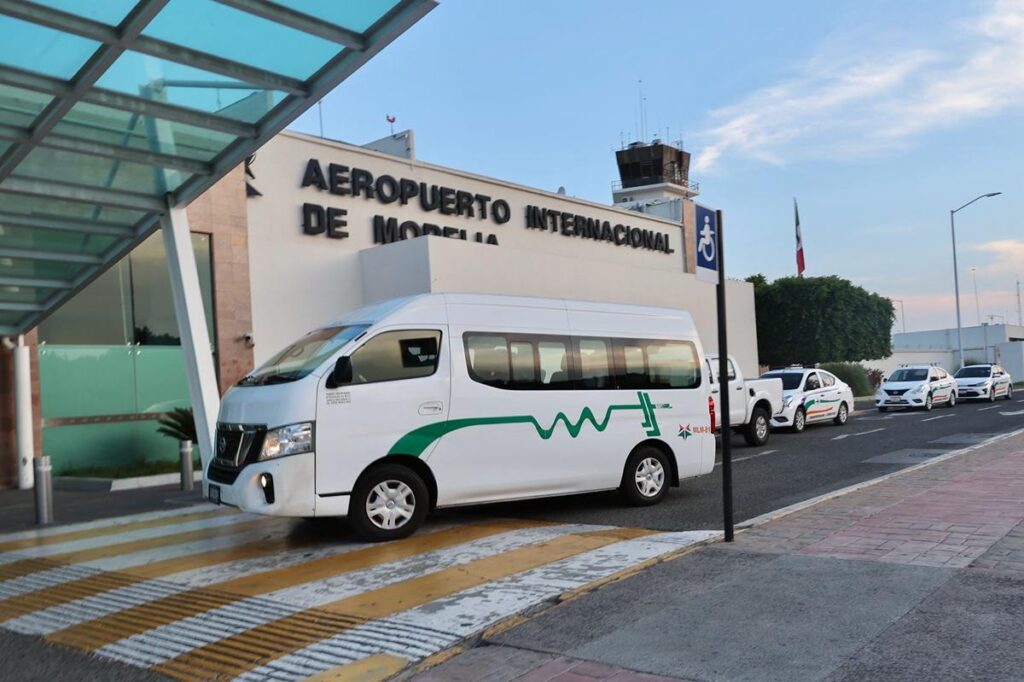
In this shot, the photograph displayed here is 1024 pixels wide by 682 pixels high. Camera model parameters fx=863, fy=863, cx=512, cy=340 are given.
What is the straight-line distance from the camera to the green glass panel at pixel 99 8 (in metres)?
7.76

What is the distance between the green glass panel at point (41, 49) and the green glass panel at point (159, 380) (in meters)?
10.2

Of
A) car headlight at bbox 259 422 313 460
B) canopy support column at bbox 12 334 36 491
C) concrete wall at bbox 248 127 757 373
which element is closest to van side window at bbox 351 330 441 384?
car headlight at bbox 259 422 313 460

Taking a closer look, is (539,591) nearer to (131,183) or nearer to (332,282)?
(131,183)

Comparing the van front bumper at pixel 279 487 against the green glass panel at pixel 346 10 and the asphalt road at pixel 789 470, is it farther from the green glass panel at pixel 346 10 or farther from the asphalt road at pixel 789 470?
the green glass panel at pixel 346 10

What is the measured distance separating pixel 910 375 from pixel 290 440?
82.4 feet

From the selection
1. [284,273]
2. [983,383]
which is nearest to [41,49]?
[284,273]

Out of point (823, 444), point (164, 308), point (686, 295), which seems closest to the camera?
point (823, 444)

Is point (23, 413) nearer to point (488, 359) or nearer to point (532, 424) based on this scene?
point (488, 359)

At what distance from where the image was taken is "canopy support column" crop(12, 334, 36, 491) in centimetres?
1527

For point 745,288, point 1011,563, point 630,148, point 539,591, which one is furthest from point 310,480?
point 630,148

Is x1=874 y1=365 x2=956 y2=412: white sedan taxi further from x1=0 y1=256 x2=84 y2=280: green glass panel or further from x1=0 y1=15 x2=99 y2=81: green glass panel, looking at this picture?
x1=0 y1=15 x2=99 y2=81: green glass panel

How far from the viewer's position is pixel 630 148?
68312 mm

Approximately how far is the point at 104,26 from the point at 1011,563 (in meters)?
8.90

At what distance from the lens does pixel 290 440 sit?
7.89m
